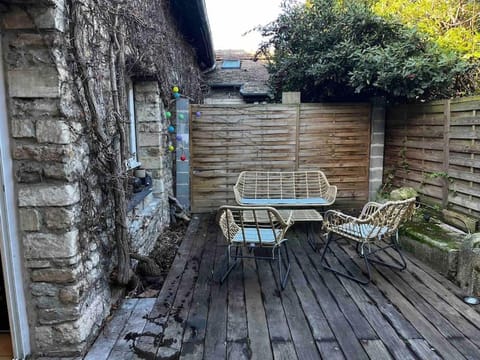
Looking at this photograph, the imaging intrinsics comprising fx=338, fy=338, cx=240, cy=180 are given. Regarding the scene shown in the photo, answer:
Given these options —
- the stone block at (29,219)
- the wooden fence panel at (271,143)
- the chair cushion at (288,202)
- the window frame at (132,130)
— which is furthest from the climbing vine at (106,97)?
the chair cushion at (288,202)

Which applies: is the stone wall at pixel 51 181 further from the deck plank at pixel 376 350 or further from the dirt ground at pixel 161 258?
the deck plank at pixel 376 350

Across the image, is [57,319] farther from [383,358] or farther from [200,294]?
[383,358]

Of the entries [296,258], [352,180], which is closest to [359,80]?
[352,180]

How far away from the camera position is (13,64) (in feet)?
5.79

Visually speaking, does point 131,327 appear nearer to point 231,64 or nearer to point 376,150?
point 376,150

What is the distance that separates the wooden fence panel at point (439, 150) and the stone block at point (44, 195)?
3.55 meters

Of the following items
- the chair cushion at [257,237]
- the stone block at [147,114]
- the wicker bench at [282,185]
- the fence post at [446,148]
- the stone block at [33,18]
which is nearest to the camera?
the stone block at [33,18]

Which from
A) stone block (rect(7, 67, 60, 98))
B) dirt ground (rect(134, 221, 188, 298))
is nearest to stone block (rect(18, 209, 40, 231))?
stone block (rect(7, 67, 60, 98))

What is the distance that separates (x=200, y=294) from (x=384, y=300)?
1445mm

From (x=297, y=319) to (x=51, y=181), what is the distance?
180 cm

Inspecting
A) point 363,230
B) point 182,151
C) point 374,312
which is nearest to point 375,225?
point 363,230

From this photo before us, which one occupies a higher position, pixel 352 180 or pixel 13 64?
pixel 13 64

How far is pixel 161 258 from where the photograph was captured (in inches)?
140

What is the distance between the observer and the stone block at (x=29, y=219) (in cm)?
186
